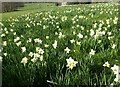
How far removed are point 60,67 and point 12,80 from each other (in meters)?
0.75

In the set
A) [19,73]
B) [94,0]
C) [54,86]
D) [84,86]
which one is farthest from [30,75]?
[94,0]

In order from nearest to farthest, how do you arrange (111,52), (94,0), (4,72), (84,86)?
1. (84,86)
2. (4,72)
3. (111,52)
4. (94,0)

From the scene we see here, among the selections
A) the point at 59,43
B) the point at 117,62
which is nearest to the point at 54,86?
the point at 117,62

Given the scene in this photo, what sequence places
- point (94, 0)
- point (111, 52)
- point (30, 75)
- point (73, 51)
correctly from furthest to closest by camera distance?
point (94, 0) < point (73, 51) < point (111, 52) < point (30, 75)

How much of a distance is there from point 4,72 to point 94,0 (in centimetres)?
4611

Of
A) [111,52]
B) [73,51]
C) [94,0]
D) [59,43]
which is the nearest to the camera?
[111,52]

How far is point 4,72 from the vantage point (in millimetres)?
4105

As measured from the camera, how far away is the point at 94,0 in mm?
48938

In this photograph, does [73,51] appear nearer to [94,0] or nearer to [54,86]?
[54,86]

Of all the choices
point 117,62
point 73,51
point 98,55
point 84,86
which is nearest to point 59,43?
point 73,51

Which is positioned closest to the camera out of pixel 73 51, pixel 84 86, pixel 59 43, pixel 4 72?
pixel 84 86

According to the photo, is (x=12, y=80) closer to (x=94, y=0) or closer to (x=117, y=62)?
(x=117, y=62)

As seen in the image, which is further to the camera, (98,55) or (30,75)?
(98,55)

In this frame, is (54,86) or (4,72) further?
(4,72)
